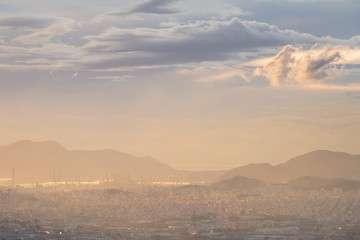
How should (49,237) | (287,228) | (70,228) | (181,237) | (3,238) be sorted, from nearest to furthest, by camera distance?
(3,238), (49,237), (181,237), (70,228), (287,228)

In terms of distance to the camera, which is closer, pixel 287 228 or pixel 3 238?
pixel 3 238

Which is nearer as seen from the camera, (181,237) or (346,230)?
(181,237)

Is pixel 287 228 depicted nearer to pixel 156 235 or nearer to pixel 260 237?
pixel 260 237

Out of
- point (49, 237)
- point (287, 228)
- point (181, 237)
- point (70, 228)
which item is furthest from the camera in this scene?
point (287, 228)

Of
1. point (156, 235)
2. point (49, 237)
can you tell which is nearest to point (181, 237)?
point (156, 235)

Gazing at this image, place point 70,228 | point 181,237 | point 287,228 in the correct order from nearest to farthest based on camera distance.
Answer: point 181,237 < point 70,228 < point 287,228

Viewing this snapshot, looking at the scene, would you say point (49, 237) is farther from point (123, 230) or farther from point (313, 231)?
point (313, 231)

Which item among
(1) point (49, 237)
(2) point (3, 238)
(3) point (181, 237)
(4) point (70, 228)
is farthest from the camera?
(4) point (70, 228)

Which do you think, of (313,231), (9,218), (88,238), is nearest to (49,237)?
(88,238)
